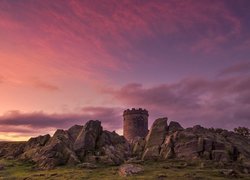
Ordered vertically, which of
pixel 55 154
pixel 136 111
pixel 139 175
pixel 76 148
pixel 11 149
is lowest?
pixel 139 175

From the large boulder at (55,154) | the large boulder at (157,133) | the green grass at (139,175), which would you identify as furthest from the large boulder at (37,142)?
the large boulder at (157,133)

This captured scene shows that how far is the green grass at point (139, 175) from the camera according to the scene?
8994cm

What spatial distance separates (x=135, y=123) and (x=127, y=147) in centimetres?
3496

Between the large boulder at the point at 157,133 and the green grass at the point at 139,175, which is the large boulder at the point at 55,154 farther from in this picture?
the large boulder at the point at 157,133

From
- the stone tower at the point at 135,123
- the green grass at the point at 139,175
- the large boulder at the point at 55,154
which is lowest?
the green grass at the point at 139,175

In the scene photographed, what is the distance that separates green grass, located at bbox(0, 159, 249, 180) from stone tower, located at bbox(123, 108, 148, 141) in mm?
54951

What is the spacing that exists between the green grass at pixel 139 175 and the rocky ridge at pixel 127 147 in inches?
265

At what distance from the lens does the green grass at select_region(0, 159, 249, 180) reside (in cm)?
8994

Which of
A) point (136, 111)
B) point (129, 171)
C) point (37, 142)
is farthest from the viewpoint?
point (136, 111)

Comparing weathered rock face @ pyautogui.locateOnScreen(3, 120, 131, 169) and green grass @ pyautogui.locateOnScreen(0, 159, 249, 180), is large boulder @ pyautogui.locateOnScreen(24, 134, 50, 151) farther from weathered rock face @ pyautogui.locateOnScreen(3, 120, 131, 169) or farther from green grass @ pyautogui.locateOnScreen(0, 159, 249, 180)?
green grass @ pyautogui.locateOnScreen(0, 159, 249, 180)

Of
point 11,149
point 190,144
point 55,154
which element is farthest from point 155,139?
point 11,149

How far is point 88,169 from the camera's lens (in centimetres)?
10706

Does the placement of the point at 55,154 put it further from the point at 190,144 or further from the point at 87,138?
the point at 190,144

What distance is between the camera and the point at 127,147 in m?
139
